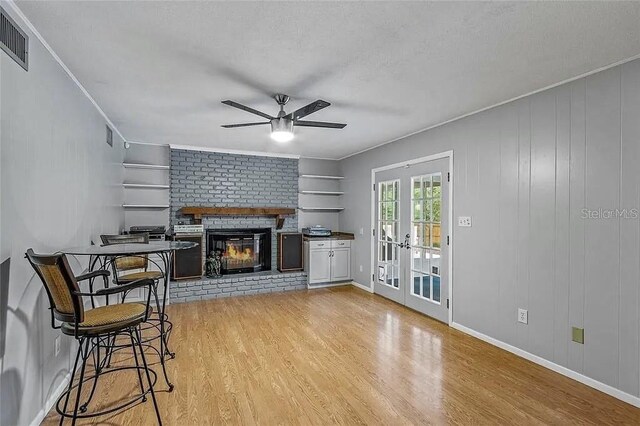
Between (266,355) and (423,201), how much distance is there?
2.71 metres

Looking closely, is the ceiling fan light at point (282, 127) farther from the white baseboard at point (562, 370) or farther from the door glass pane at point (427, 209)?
the white baseboard at point (562, 370)

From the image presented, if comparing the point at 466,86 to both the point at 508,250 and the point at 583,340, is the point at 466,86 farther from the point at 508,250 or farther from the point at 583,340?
the point at 583,340

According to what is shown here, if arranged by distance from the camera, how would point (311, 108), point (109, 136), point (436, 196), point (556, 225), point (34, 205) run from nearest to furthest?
1. point (34, 205)
2. point (311, 108)
3. point (556, 225)
4. point (109, 136)
5. point (436, 196)

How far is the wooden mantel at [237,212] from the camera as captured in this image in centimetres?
525

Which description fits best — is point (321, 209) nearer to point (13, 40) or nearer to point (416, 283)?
point (416, 283)

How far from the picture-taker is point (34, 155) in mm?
1972

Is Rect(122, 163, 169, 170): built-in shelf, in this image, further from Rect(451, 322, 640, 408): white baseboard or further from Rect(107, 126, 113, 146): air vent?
Rect(451, 322, 640, 408): white baseboard

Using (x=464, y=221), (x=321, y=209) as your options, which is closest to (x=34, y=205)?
(x=464, y=221)

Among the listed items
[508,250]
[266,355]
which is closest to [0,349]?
[266,355]

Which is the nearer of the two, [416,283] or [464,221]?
[464,221]

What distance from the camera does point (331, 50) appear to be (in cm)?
223

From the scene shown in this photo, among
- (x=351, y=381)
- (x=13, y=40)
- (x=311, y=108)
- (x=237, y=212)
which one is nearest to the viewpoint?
(x=13, y=40)

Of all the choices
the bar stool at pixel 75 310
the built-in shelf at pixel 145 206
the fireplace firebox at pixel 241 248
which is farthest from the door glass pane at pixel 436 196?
the built-in shelf at pixel 145 206

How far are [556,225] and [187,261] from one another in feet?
15.4
